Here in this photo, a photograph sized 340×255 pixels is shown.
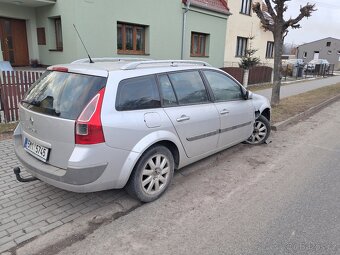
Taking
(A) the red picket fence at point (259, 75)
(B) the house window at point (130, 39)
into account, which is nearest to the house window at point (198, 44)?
(A) the red picket fence at point (259, 75)

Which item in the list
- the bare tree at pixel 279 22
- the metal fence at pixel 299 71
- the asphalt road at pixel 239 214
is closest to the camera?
the asphalt road at pixel 239 214

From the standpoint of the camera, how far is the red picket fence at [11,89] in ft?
21.4

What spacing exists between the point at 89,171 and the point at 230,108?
259cm

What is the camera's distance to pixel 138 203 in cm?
352

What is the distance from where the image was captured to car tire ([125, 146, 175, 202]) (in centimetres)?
333

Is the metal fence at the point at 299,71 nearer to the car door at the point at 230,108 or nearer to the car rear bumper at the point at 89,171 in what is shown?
the car door at the point at 230,108

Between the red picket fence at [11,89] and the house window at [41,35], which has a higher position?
the house window at [41,35]

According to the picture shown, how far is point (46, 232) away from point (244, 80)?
15.1m

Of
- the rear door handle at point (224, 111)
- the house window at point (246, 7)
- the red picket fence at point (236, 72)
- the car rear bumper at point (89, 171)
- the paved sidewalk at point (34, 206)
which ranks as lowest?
the paved sidewalk at point (34, 206)

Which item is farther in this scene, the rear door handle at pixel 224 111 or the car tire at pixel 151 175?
the rear door handle at pixel 224 111

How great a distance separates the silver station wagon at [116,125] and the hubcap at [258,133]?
1.84 metres

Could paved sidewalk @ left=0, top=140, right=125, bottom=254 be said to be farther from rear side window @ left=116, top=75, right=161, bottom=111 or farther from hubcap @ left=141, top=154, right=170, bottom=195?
rear side window @ left=116, top=75, right=161, bottom=111

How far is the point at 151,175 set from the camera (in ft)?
11.5

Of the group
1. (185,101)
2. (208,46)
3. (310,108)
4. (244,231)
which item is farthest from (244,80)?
(244,231)
